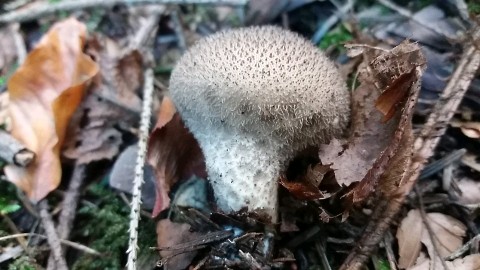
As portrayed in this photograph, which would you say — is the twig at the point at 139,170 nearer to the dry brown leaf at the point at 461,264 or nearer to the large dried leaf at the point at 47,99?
the large dried leaf at the point at 47,99

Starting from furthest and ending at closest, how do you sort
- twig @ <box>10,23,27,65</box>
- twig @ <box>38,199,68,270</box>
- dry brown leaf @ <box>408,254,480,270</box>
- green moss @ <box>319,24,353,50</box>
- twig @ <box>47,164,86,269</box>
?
twig @ <box>10,23,27,65</box>
green moss @ <box>319,24,353,50</box>
twig @ <box>47,164,86,269</box>
twig @ <box>38,199,68,270</box>
dry brown leaf @ <box>408,254,480,270</box>

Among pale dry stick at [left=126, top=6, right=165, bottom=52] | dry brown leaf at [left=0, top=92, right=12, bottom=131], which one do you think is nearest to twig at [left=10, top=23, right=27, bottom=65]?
dry brown leaf at [left=0, top=92, right=12, bottom=131]

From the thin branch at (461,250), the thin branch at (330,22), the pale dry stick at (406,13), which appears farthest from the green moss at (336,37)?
the thin branch at (461,250)

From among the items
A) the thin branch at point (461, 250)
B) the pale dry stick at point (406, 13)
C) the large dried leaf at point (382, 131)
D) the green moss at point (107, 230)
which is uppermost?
the pale dry stick at point (406, 13)

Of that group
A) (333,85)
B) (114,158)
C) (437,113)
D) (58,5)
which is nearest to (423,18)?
(437,113)

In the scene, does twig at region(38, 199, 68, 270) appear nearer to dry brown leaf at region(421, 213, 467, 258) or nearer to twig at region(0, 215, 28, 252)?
twig at region(0, 215, 28, 252)

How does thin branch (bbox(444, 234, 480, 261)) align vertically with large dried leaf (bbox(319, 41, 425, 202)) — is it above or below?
below
